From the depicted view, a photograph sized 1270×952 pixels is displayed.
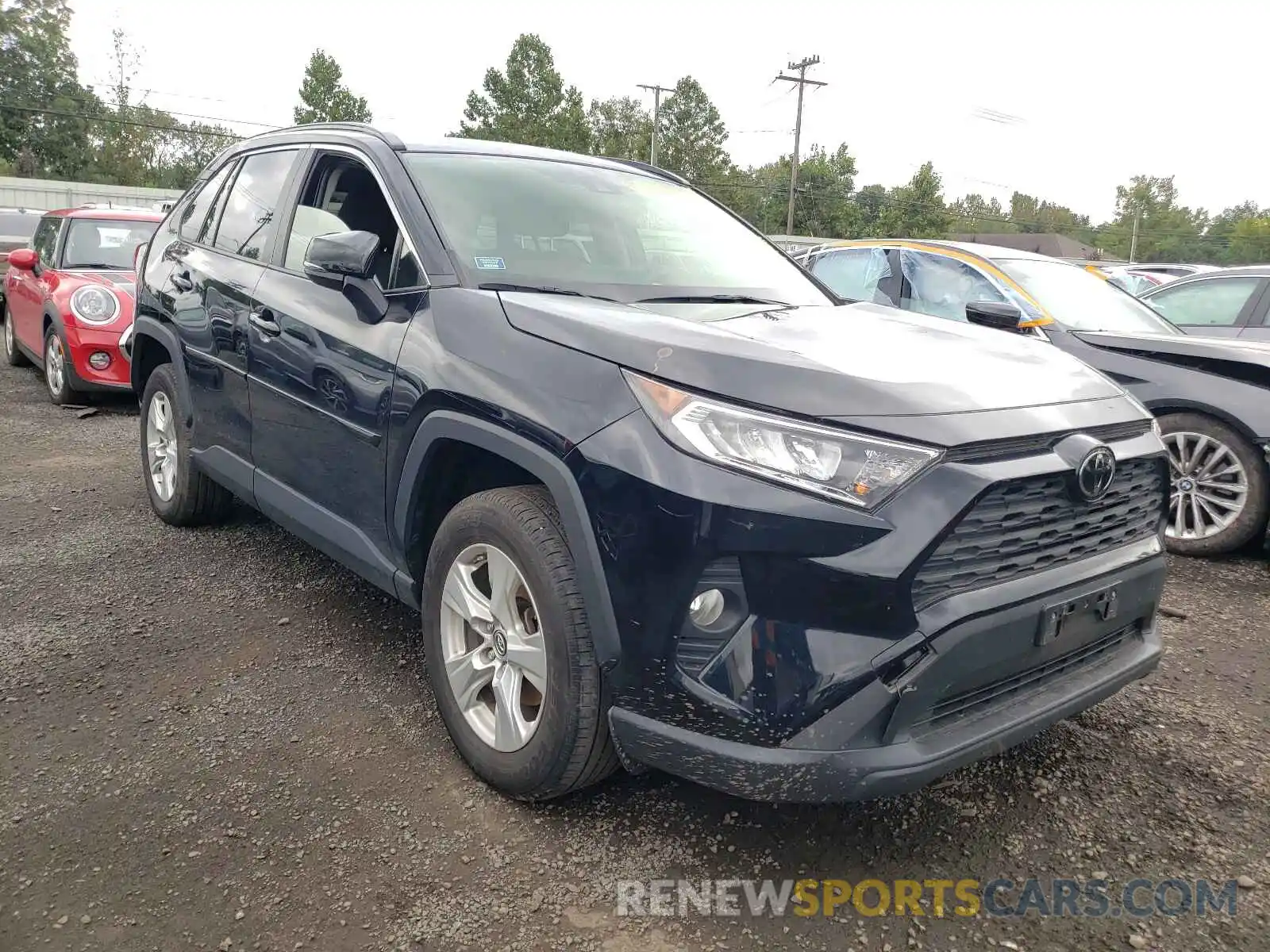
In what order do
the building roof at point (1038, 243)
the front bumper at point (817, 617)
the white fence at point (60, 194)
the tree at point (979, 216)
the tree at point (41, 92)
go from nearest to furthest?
the front bumper at point (817, 617), the white fence at point (60, 194), the tree at point (41, 92), the building roof at point (1038, 243), the tree at point (979, 216)

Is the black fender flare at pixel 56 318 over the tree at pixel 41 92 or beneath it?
beneath

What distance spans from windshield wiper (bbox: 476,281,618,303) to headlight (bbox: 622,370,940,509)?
2.91 ft

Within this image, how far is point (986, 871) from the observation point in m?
2.27

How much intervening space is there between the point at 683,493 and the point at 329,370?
1561 millimetres

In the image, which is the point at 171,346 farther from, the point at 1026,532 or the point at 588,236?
the point at 1026,532

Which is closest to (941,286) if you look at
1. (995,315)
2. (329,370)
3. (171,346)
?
(995,315)

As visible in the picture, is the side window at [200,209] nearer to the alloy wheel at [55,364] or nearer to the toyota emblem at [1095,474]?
the alloy wheel at [55,364]

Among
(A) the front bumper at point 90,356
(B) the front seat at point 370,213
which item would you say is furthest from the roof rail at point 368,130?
(A) the front bumper at point 90,356

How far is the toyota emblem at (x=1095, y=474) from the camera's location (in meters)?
2.14

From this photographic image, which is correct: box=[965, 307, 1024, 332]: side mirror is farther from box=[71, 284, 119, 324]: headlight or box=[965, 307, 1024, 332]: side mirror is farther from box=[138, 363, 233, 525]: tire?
box=[71, 284, 119, 324]: headlight

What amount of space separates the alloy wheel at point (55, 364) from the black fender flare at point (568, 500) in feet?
21.2

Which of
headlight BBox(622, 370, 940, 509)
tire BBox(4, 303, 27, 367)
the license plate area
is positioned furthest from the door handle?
tire BBox(4, 303, 27, 367)

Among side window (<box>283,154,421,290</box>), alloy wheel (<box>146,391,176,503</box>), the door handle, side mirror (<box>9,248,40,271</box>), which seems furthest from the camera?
side mirror (<box>9,248,40,271</box>)

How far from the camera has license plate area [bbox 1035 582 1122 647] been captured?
212 centimetres
